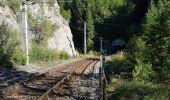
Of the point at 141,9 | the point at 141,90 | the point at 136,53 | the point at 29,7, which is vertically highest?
the point at 141,9

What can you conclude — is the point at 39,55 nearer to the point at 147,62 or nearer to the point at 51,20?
the point at 51,20

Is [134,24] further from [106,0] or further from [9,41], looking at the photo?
[9,41]

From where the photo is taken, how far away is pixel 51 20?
6794cm

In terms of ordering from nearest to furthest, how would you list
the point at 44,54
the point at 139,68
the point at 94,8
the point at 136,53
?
the point at 139,68
the point at 136,53
the point at 44,54
the point at 94,8

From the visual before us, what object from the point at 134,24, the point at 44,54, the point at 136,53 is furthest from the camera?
the point at 134,24

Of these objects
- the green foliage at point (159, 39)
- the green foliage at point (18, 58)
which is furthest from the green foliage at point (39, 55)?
the green foliage at point (159, 39)

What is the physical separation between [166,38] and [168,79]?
2907 mm

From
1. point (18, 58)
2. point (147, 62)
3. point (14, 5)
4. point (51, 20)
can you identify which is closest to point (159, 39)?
point (147, 62)

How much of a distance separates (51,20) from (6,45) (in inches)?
1297

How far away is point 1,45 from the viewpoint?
35.0 metres

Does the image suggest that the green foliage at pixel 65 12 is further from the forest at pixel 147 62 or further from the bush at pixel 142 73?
Answer: the bush at pixel 142 73

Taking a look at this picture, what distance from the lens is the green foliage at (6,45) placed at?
34688 millimetres

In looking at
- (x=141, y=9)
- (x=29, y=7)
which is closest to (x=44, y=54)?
(x=29, y=7)

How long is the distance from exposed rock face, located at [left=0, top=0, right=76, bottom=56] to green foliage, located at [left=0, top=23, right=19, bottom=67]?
6.78 meters
